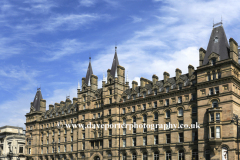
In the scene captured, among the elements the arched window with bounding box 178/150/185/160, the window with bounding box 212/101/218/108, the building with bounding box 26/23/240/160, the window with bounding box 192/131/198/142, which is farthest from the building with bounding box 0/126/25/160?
the window with bounding box 212/101/218/108

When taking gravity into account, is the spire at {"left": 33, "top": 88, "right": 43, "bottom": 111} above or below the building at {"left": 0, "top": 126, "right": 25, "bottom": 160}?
above

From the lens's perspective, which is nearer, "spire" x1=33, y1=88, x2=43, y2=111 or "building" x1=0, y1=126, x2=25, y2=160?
"spire" x1=33, y1=88, x2=43, y2=111

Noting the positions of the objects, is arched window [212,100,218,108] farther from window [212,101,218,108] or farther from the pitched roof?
the pitched roof

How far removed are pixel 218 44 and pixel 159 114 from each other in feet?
70.9

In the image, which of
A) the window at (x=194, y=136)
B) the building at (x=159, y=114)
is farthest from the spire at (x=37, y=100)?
the window at (x=194, y=136)

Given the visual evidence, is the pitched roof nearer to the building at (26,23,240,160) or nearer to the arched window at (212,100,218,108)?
the building at (26,23,240,160)

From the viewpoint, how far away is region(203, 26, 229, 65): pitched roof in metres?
67.1

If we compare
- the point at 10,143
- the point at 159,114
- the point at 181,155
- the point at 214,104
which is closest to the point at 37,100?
the point at 10,143

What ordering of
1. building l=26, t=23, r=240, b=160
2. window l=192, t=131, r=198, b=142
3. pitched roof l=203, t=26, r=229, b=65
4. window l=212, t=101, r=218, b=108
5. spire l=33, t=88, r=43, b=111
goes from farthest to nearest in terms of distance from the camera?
spire l=33, t=88, r=43, b=111
window l=192, t=131, r=198, b=142
pitched roof l=203, t=26, r=229, b=65
window l=212, t=101, r=218, b=108
building l=26, t=23, r=240, b=160

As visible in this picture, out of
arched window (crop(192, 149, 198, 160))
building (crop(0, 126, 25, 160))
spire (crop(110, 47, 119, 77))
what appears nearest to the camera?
arched window (crop(192, 149, 198, 160))

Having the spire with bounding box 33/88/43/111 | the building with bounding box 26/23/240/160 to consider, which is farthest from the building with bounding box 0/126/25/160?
the building with bounding box 26/23/240/160

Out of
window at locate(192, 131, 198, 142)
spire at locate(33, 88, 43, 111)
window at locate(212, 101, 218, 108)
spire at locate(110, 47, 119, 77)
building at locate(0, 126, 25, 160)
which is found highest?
spire at locate(110, 47, 119, 77)

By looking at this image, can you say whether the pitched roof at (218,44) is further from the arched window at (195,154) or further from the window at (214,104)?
the arched window at (195,154)

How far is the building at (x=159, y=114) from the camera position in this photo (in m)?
63.2
